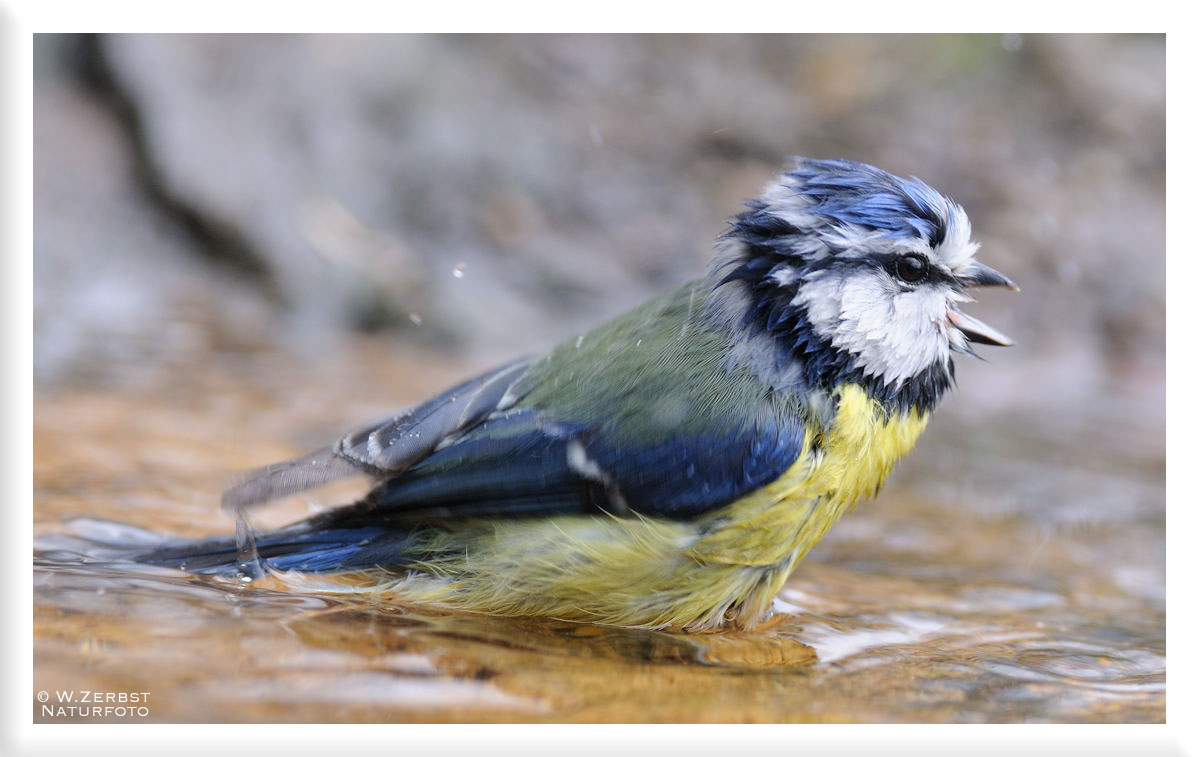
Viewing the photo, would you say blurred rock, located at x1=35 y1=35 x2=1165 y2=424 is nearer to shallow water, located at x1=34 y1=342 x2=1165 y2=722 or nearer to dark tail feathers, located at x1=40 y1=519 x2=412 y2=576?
shallow water, located at x1=34 y1=342 x2=1165 y2=722

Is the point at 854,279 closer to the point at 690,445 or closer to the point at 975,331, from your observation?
the point at 975,331

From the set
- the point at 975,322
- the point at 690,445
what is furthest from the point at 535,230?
the point at 690,445

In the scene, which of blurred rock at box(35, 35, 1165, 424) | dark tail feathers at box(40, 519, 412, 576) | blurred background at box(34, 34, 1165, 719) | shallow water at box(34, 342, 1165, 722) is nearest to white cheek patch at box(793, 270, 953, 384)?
shallow water at box(34, 342, 1165, 722)

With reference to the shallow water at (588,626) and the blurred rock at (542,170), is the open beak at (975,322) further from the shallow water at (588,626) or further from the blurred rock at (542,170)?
the blurred rock at (542,170)

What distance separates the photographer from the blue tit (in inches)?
84.6

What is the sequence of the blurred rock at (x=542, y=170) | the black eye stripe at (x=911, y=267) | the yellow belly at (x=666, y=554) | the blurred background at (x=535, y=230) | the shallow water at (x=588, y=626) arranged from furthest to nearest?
the blurred rock at (x=542, y=170)
the blurred background at (x=535, y=230)
the black eye stripe at (x=911, y=267)
the yellow belly at (x=666, y=554)
the shallow water at (x=588, y=626)

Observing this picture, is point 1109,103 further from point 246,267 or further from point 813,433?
point 813,433

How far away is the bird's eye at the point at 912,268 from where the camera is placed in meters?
2.30

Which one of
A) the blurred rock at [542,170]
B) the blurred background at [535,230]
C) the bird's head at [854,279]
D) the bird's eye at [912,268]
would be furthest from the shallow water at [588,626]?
the blurred rock at [542,170]

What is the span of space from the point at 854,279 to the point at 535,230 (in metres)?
3.88

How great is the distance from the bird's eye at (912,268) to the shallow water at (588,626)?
2.38 ft
